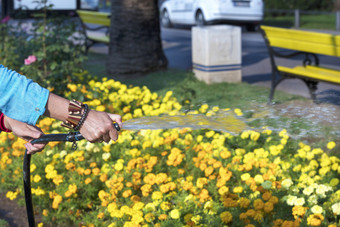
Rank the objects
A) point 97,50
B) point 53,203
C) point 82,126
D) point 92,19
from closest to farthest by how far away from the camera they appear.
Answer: point 82,126 < point 53,203 < point 92,19 < point 97,50

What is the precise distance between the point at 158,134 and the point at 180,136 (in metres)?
0.23

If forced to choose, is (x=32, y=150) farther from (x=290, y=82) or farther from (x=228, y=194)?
(x=290, y=82)

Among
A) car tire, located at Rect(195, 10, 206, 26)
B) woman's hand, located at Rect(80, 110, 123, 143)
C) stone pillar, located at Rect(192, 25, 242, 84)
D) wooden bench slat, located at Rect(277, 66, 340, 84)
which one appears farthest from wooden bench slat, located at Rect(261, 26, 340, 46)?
car tire, located at Rect(195, 10, 206, 26)

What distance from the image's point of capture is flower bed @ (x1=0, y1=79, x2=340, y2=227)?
10.8ft

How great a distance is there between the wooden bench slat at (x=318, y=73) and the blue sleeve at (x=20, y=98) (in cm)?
438

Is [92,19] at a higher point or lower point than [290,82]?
higher

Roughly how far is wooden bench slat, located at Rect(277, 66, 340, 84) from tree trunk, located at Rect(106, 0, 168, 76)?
3062mm

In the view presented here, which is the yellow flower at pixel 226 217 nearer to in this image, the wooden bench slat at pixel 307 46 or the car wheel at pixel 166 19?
the wooden bench slat at pixel 307 46

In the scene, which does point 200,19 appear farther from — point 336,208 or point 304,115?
point 304,115

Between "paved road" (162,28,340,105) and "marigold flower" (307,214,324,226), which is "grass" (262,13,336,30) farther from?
"marigold flower" (307,214,324,226)

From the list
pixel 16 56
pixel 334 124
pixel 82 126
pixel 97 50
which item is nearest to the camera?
pixel 82 126

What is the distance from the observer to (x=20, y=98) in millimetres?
1748

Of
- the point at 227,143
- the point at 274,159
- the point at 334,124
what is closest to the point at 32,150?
the point at 334,124

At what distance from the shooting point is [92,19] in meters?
12.3
